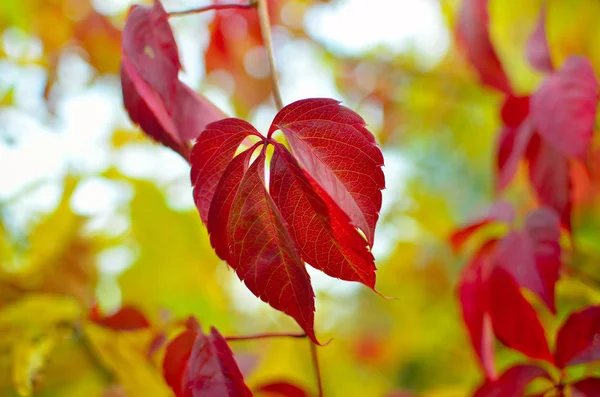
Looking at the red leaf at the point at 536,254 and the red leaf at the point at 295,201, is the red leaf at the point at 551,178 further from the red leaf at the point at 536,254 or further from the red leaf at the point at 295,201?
the red leaf at the point at 295,201

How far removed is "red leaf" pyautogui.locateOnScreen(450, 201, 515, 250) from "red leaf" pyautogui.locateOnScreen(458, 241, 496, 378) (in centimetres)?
8

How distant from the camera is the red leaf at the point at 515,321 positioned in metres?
Result: 0.55

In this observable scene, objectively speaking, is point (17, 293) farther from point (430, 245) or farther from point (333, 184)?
point (430, 245)

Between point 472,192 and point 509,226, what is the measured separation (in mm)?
1959

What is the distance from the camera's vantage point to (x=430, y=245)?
203 cm

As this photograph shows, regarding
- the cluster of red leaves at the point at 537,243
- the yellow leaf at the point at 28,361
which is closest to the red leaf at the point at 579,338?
the cluster of red leaves at the point at 537,243

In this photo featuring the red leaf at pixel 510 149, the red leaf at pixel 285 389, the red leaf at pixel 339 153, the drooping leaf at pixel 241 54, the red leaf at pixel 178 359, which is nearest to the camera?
the red leaf at pixel 339 153

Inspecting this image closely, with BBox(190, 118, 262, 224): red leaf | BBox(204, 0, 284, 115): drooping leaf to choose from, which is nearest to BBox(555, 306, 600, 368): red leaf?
BBox(190, 118, 262, 224): red leaf

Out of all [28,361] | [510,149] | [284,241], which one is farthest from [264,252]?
[510,149]

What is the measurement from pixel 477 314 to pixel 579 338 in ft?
0.39

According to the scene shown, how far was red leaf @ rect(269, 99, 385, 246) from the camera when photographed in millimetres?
374

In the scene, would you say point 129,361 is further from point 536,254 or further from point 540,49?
point 540,49

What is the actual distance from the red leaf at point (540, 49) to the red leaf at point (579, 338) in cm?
32

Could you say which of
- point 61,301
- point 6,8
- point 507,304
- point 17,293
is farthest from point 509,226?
point 6,8
